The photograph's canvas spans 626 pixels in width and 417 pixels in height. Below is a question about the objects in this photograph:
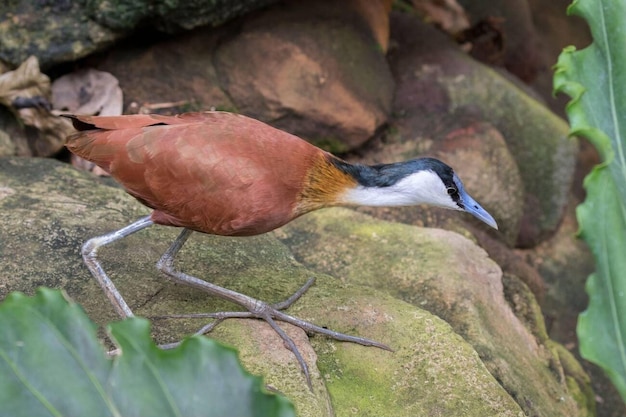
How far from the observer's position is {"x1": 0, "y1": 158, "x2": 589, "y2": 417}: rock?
261 centimetres

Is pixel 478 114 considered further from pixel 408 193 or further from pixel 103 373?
pixel 103 373

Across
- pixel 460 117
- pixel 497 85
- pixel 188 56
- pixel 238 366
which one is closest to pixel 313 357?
pixel 238 366

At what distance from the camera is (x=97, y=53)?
4457 mm

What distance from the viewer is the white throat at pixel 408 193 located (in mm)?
2754

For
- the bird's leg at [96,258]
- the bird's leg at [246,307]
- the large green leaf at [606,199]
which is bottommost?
the bird's leg at [246,307]

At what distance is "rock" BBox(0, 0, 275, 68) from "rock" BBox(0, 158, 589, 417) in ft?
2.57

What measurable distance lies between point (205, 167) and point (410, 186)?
81 centimetres

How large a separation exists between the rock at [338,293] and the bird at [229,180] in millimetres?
108

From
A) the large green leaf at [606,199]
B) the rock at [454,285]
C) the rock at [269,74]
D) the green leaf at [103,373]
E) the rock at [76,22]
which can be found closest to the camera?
the green leaf at [103,373]

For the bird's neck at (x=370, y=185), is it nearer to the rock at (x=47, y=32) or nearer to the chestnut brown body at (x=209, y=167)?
the chestnut brown body at (x=209, y=167)

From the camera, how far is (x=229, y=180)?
8.45 ft

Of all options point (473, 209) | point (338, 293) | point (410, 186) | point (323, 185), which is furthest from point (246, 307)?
point (473, 209)

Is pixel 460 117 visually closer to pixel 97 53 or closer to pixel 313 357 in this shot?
pixel 97 53

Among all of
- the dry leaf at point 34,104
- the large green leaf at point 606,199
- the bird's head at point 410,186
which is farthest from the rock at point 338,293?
the large green leaf at point 606,199
